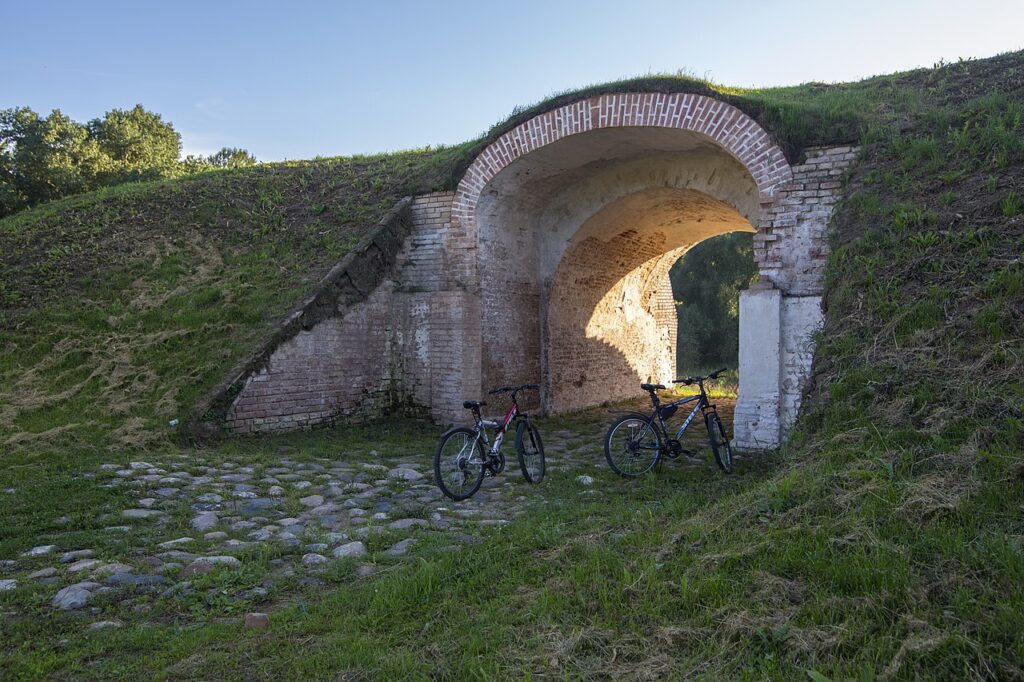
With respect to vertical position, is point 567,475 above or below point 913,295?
below

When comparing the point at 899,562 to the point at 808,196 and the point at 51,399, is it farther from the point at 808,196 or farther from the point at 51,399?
the point at 51,399

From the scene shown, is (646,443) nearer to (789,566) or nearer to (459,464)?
(459,464)

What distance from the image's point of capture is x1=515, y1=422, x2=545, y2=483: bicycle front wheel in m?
6.82

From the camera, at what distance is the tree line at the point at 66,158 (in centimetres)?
1669

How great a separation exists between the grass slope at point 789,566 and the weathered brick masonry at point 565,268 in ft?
5.79

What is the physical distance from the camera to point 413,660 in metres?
3.02

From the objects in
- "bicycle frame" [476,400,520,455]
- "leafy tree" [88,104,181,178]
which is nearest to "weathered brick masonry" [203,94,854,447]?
"bicycle frame" [476,400,520,455]

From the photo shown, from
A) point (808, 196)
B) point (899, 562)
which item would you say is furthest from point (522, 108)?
point (899, 562)

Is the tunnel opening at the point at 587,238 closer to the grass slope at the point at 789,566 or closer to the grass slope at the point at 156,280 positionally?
the grass slope at the point at 156,280

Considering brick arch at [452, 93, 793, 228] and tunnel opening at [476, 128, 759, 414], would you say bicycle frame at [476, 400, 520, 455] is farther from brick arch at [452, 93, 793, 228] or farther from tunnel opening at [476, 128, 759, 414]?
brick arch at [452, 93, 793, 228]

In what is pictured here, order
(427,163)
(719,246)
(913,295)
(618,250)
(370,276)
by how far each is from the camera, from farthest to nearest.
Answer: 1. (719,246)
2. (618,250)
3. (427,163)
4. (370,276)
5. (913,295)

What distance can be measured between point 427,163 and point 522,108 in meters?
2.22

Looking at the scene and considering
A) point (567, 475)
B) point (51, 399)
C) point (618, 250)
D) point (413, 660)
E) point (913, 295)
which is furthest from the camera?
point (618, 250)

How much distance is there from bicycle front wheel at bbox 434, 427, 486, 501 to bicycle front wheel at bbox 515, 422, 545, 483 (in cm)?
51
